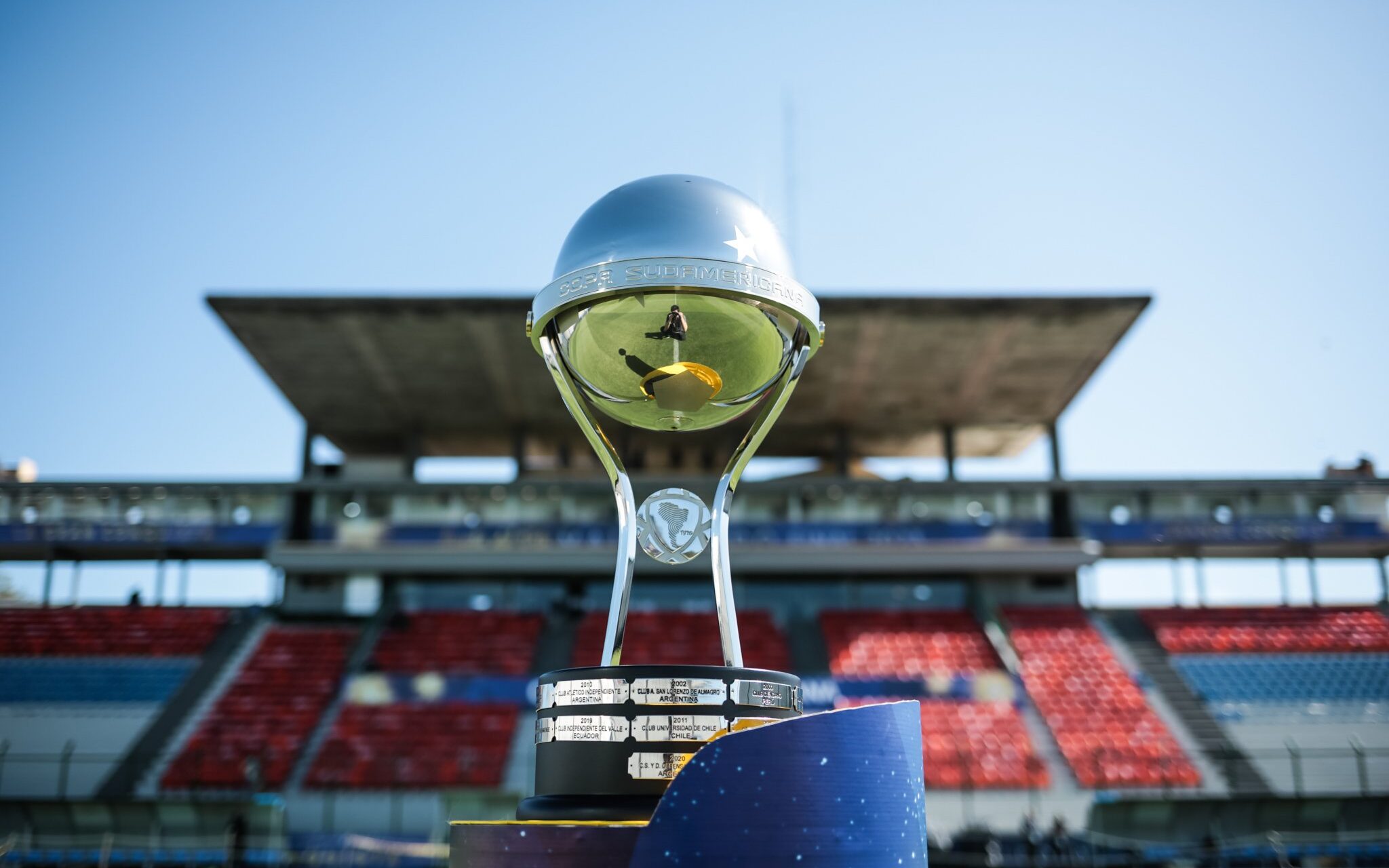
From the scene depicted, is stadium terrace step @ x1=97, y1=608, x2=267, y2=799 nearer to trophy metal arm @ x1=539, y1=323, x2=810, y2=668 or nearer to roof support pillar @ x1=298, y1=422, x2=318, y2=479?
roof support pillar @ x1=298, y1=422, x2=318, y2=479

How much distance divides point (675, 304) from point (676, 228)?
0.32 m

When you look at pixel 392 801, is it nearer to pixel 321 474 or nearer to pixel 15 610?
pixel 321 474

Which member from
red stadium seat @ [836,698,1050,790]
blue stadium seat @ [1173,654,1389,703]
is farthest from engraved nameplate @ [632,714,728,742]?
blue stadium seat @ [1173,654,1389,703]

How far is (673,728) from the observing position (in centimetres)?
445

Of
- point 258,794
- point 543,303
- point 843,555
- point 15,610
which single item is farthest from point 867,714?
point 15,610

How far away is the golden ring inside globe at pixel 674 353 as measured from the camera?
4.90 meters

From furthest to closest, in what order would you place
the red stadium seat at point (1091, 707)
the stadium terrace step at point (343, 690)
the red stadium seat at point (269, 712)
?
the stadium terrace step at point (343, 690) → the red stadium seat at point (269, 712) → the red stadium seat at point (1091, 707)

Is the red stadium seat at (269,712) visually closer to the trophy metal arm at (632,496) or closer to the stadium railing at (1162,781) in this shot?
the stadium railing at (1162,781)

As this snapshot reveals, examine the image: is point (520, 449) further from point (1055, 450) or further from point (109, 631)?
point (1055, 450)

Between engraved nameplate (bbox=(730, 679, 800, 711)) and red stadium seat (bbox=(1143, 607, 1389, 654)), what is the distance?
23257 mm

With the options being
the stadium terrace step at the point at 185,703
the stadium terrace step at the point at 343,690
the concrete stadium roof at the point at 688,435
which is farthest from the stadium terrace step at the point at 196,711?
the concrete stadium roof at the point at 688,435

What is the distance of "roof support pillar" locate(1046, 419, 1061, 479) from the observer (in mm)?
27312

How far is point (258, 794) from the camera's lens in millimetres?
19047

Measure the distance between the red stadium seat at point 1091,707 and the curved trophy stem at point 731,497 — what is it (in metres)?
16.5
